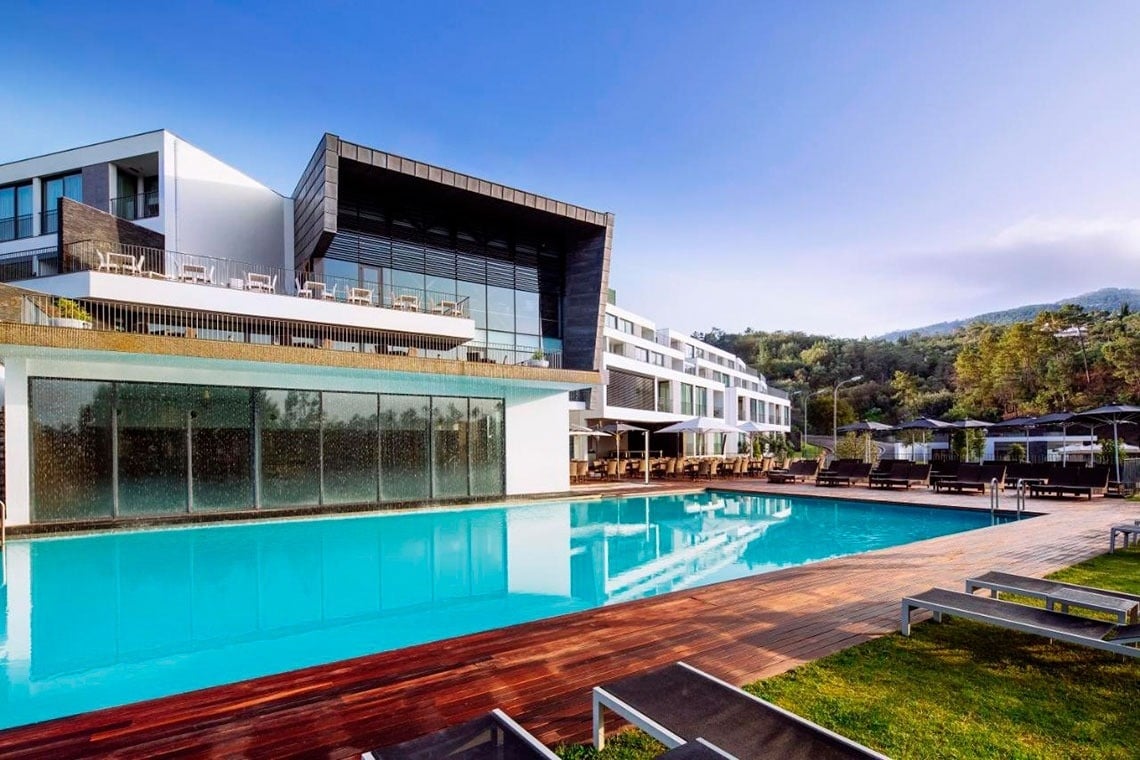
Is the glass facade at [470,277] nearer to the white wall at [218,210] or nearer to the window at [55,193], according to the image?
the white wall at [218,210]

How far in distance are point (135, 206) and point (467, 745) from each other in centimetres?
2214

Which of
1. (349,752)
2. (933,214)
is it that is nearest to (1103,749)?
(349,752)

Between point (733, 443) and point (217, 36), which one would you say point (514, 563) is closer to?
point (217, 36)

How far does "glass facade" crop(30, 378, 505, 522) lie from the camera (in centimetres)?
1116

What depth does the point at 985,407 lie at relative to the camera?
4400 centimetres

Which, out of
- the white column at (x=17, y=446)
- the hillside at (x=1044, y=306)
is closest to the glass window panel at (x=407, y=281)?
the white column at (x=17, y=446)

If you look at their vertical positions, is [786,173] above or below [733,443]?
above

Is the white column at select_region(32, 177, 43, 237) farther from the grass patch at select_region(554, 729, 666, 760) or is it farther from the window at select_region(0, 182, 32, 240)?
the grass patch at select_region(554, 729, 666, 760)

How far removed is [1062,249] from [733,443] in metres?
44.0

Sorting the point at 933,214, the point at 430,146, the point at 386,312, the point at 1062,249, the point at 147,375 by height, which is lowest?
the point at 147,375

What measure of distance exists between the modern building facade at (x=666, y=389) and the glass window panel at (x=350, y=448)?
851 cm

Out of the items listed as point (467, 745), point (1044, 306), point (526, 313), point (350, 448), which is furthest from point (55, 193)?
point (1044, 306)

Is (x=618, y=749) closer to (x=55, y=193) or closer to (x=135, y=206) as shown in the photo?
(x=135, y=206)

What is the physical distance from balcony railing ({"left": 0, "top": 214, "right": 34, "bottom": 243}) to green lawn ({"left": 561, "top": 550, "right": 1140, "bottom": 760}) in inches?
1006
